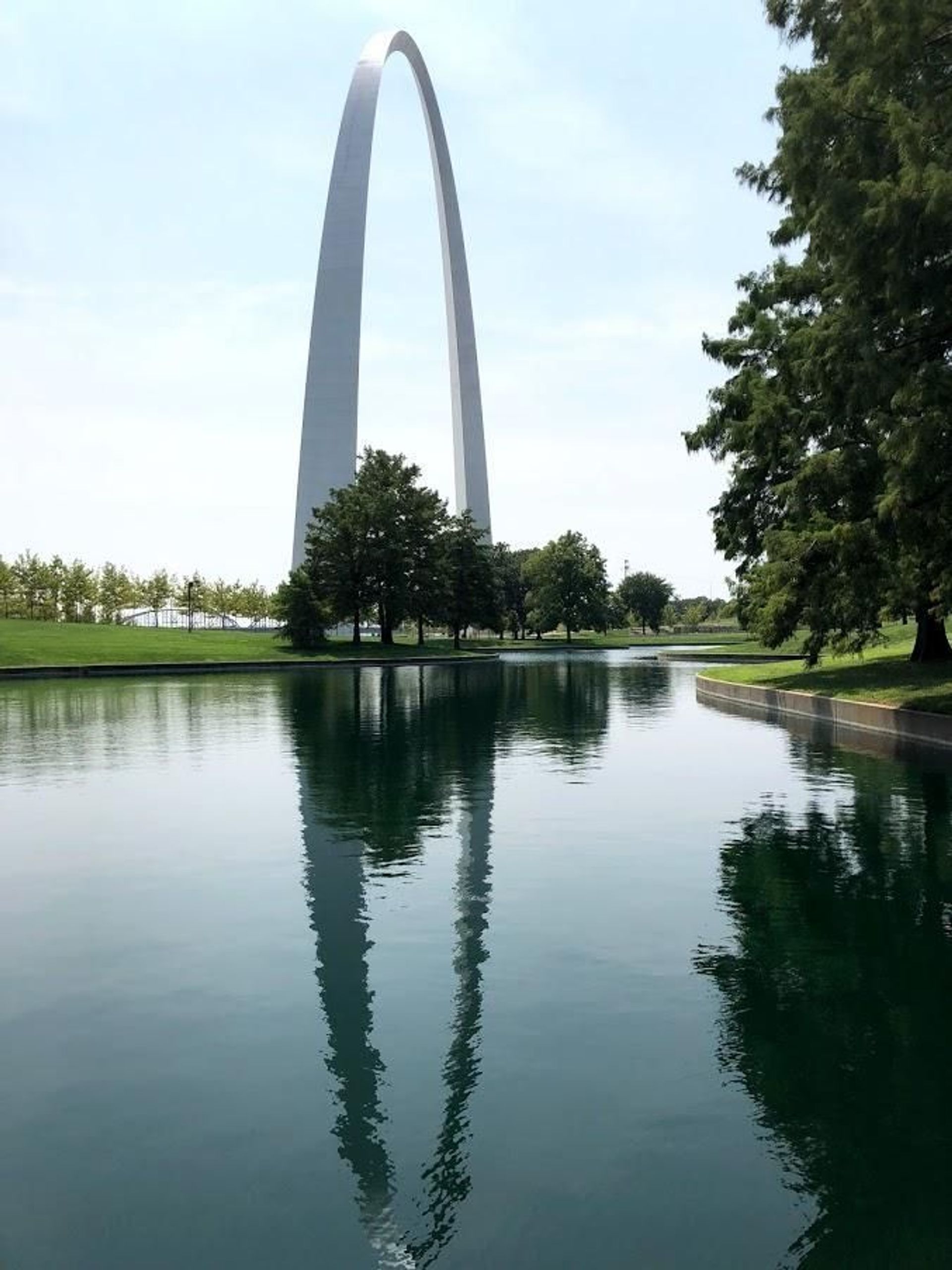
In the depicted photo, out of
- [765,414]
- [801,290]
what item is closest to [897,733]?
[765,414]

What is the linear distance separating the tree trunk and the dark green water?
56.1 feet

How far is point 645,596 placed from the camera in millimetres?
182250

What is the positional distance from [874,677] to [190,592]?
91.0 m

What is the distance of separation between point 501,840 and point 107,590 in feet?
358

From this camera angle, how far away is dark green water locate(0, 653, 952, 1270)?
456 cm

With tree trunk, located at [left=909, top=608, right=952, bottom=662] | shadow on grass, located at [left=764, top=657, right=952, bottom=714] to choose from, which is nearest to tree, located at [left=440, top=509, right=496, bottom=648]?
shadow on grass, located at [left=764, top=657, right=952, bottom=714]

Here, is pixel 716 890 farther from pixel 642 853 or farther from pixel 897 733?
pixel 897 733

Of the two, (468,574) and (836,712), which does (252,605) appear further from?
(836,712)

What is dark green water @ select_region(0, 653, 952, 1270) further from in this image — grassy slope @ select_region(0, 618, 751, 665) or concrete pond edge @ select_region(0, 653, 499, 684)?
grassy slope @ select_region(0, 618, 751, 665)

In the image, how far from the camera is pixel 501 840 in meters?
12.7

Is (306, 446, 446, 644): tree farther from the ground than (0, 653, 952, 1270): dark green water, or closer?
farther from the ground

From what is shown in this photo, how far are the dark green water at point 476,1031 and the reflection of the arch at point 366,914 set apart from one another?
0.03m

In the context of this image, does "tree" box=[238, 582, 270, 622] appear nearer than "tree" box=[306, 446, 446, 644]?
No

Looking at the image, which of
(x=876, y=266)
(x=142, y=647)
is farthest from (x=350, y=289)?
(x=876, y=266)
